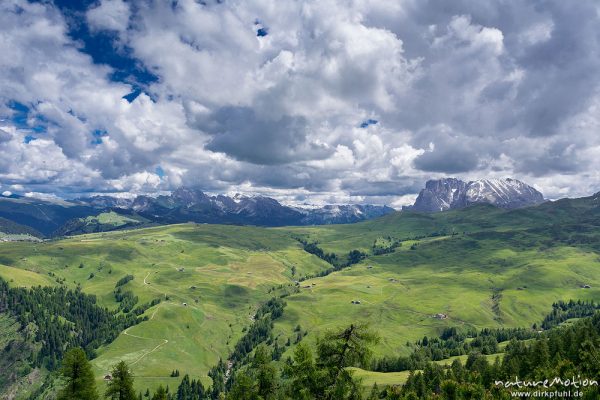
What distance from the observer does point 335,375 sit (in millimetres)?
52906

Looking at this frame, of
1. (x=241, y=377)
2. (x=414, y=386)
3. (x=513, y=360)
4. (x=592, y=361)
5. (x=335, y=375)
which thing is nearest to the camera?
(x=335, y=375)

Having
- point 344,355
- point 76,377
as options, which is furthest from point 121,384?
point 344,355

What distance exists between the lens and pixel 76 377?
66688 millimetres

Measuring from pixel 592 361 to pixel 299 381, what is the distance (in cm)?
8407

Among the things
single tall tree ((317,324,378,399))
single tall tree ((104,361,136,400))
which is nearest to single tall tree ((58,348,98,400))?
single tall tree ((104,361,136,400))

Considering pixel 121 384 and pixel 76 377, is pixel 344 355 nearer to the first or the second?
pixel 121 384

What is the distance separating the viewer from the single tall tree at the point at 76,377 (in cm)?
6569

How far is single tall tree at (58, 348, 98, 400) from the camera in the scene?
65688 millimetres

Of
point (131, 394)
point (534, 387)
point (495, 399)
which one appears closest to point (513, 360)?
point (534, 387)

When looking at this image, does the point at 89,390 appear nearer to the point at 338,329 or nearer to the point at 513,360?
the point at 338,329

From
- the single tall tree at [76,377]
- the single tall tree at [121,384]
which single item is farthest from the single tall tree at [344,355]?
the single tall tree at [76,377]

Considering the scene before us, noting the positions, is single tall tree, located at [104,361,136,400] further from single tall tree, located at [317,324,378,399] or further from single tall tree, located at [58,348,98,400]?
single tall tree, located at [317,324,378,399]

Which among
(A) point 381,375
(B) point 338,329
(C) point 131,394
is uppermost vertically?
(B) point 338,329

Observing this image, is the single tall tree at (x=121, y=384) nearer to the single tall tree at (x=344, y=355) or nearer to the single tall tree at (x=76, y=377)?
the single tall tree at (x=76, y=377)
